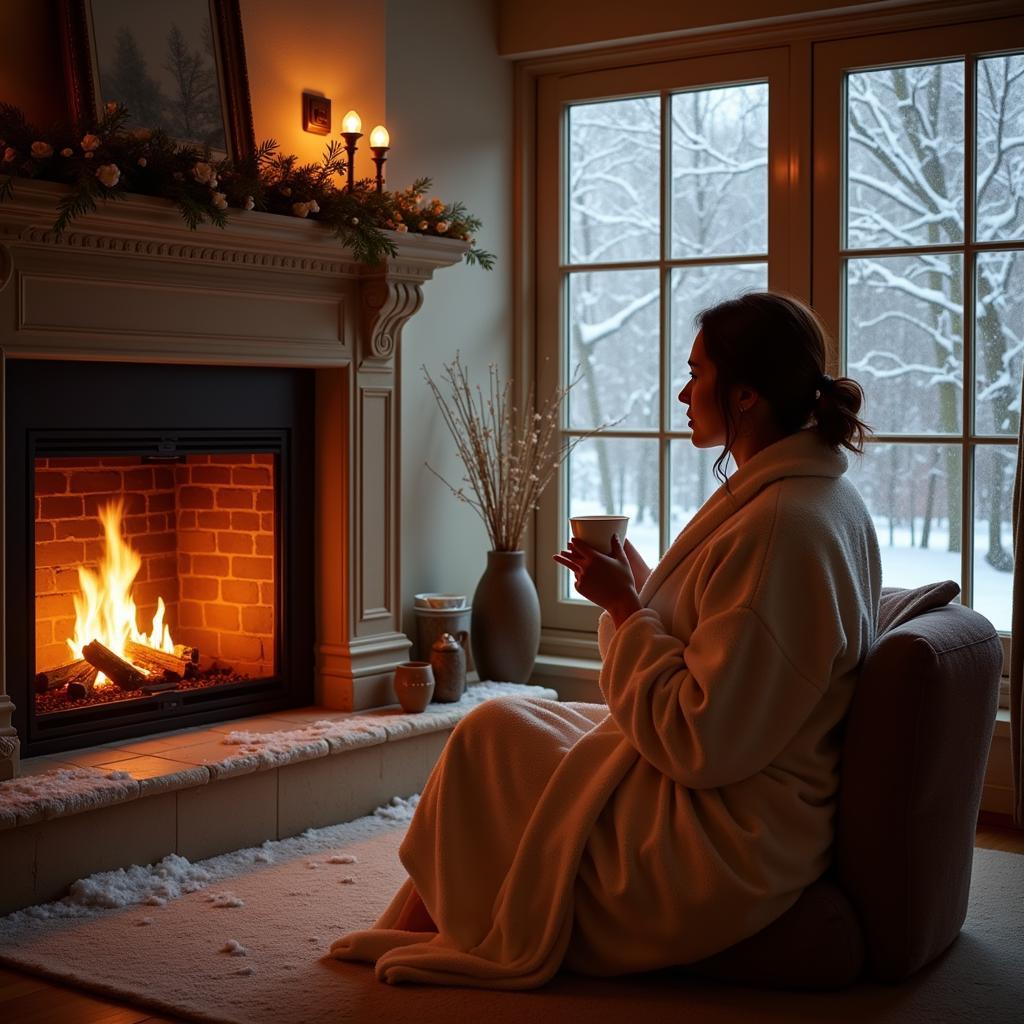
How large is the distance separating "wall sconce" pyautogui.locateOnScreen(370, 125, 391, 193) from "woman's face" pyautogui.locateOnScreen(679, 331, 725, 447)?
164 cm

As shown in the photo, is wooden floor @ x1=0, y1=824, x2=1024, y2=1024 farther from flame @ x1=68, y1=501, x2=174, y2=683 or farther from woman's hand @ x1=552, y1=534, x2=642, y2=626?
flame @ x1=68, y1=501, x2=174, y2=683

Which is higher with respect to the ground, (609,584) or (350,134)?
(350,134)

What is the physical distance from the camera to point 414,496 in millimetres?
4477

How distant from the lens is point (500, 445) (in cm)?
452

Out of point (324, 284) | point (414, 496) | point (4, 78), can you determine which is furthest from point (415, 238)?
point (4, 78)

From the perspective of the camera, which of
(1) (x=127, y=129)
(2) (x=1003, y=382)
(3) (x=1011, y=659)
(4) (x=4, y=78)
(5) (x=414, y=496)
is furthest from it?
(5) (x=414, y=496)

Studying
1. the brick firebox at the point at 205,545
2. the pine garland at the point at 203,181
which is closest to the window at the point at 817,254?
the pine garland at the point at 203,181

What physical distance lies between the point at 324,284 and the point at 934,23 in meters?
1.92

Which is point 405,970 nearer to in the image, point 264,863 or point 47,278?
point 264,863

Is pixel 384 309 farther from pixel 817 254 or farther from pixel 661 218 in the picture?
pixel 817 254

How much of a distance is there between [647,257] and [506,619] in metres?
1.30

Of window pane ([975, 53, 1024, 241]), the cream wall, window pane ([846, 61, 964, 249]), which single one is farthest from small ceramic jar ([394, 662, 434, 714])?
window pane ([975, 53, 1024, 241])

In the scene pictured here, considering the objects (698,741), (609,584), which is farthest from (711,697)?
(609,584)

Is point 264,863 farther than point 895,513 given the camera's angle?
No
